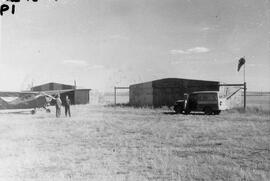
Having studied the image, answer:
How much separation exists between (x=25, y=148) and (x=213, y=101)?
1432 cm

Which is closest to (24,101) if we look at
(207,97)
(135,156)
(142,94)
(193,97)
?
(142,94)

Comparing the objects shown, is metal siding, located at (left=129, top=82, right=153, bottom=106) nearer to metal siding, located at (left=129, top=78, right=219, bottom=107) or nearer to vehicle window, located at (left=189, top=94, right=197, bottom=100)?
metal siding, located at (left=129, top=78, right=219, bottom=107)

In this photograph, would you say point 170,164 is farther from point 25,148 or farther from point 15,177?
point 25,148

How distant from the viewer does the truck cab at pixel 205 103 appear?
20359mm

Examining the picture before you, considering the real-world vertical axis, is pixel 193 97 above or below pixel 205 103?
above

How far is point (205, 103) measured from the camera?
20641mm

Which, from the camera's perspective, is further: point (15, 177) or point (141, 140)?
point (141, 140)

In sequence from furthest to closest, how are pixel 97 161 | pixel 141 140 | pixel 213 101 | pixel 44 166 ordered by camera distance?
pixel 213 101, pixel 141 140, pixel 97 161, pixel 44 166

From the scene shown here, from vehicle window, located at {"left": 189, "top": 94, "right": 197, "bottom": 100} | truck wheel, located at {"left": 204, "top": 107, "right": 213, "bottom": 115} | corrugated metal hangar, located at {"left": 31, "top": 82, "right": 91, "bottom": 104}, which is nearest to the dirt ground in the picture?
truck wheel, located at {"left": 204, "top": 107, "right": 213, "bottom": 115}

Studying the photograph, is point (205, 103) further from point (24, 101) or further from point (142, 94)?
point (24, 101)

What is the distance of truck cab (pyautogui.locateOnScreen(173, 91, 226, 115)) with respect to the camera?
20359 mm

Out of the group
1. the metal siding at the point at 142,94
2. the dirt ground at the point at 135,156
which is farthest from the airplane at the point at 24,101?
the dirt ground at the point at 135,156

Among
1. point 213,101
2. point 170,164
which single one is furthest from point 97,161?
point 213,101

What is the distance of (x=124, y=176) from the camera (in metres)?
6.02
